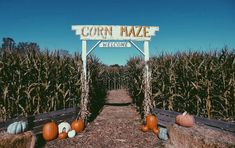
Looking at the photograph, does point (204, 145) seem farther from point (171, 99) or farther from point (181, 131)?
point (171, 99)

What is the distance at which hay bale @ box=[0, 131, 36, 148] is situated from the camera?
4718mm

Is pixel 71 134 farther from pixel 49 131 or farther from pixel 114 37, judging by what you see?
pixel 114 37

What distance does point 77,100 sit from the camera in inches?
335

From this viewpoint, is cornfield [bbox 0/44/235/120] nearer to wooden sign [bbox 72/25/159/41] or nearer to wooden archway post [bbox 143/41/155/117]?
wooden archway post [bbox 143/41/155/117]

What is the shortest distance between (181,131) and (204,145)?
903mm

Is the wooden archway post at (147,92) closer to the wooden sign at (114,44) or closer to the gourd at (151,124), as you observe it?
the gourd at (151,124)

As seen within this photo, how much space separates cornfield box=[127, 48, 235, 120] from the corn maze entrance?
0.40 metres

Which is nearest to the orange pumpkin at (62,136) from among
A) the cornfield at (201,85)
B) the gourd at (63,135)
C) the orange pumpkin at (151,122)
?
the gourd at (63,135)

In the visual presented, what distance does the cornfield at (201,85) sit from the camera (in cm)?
702

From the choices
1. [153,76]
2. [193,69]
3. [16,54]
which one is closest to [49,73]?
[16,54]

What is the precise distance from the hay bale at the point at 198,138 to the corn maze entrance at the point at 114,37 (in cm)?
228

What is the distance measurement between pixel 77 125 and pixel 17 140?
2731 mm

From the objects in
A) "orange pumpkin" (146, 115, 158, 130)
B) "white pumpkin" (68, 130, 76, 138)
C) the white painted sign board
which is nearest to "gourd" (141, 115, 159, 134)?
"orange pumpkin" (146, 115, 158, 130)

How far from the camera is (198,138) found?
493cm
